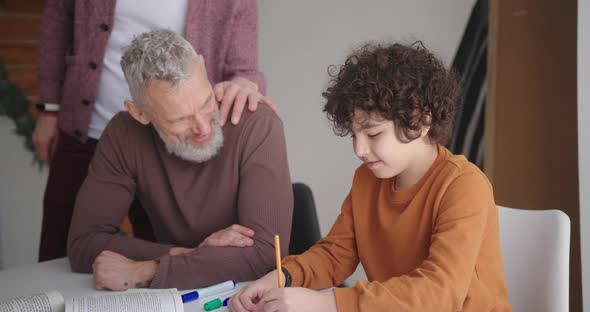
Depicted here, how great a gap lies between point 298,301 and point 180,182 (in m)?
0.67

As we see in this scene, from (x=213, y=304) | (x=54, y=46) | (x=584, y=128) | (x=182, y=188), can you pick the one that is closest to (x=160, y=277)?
(x=213, y=304)

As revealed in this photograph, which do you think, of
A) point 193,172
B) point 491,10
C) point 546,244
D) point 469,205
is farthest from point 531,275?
point 491,10

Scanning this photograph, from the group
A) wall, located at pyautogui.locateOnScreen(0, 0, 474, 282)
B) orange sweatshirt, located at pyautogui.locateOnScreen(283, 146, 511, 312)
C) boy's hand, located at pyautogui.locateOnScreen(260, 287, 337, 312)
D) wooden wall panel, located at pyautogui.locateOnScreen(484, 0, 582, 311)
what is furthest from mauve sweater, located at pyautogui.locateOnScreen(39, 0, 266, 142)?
A: wall, located at pyautogui.locateOnScreen(0, 0, 474, 282)

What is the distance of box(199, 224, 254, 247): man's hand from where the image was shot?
52.6 inches

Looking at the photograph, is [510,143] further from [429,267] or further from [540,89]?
[429,267]

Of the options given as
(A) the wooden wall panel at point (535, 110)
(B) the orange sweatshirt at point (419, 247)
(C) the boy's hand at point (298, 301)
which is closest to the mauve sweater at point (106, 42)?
(B) the orange sweatshirt at point (419, 247)

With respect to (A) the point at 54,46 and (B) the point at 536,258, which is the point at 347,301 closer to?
(B) the point at 536,258

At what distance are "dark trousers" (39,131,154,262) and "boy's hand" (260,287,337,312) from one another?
3.13 feet

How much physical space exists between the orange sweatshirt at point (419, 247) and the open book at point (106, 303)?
0.24 metres

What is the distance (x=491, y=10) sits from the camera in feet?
7.84

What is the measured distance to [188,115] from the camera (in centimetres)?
143

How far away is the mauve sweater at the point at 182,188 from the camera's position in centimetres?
144

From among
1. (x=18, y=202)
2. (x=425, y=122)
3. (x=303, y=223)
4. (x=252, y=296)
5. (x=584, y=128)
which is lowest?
(x=18, y=202)

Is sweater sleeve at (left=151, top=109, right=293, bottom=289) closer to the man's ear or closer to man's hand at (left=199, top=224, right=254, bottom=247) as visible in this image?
man's hand at (left=199, top=224, right=254, bottom=247)
